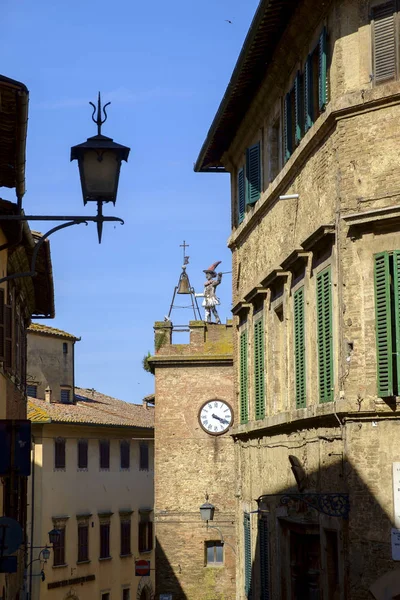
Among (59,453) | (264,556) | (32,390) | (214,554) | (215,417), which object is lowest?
(214,554)

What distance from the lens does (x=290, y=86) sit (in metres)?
18.8

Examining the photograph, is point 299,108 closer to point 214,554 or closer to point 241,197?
point 241,197

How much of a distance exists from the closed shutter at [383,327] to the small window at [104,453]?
38.1 metres

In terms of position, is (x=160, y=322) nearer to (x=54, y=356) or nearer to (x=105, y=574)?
(x=105, y=574)

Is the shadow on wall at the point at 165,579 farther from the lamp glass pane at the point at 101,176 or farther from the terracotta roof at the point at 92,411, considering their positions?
the lamp glass pane at the point at 101,176

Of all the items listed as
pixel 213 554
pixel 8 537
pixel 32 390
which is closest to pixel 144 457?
pixel 32 390

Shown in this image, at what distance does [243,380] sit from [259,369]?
184cm

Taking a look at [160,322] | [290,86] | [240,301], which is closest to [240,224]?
[240,301]

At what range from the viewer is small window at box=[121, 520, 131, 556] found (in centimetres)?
5269

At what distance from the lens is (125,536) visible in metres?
53.2

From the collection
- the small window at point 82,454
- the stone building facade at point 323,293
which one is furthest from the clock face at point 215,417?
the stone building facade at point 323,293

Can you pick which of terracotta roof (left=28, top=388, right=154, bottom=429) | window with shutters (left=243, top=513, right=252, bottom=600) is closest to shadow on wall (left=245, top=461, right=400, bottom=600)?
window with shutters (left=243, top=513, right=252, bottom=600)

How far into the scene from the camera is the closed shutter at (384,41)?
48.4ft

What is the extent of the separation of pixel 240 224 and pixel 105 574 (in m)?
30.6
